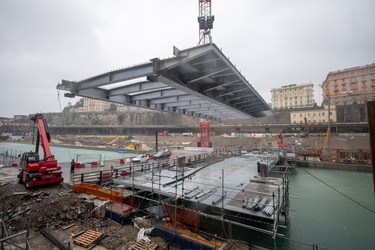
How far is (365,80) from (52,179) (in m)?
54.5

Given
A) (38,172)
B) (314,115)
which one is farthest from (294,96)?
(38,172)

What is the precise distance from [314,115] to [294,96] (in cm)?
3153

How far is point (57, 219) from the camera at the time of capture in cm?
829

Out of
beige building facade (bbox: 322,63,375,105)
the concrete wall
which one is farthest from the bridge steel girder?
beige building facade (bbox: 322,63,375,105)

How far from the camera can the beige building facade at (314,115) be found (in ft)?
188

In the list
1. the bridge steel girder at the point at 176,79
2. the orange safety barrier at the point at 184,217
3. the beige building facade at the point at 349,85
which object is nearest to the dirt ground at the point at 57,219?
the orange safety barrier at the point at 184,217

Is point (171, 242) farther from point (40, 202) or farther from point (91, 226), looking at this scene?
point (40, 202)

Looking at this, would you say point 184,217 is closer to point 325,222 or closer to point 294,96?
point 325,222

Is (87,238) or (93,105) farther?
(93,105)

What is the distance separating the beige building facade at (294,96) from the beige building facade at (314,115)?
21.7 m

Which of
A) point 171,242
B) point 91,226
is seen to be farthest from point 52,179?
point 171,242

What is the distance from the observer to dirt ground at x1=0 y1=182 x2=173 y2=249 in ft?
23.3

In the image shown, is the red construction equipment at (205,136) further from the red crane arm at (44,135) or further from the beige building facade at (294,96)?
the beige building facade at (294,96)

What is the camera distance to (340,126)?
49.5 meters
